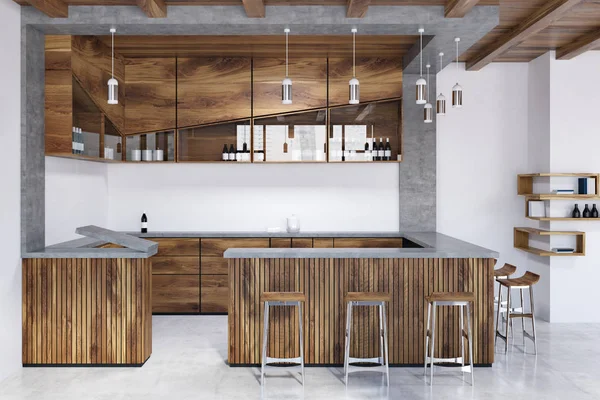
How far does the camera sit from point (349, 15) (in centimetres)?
439

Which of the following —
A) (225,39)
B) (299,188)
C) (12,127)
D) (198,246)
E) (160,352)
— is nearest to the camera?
(12,127)

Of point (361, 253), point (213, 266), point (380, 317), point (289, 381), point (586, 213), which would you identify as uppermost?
point (586, 213)

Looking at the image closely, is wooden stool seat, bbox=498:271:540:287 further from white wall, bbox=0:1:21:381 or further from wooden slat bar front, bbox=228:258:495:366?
white wall, bbox=0:1:21:381

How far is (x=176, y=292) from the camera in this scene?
6.30 m

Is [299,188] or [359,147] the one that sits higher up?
[359,147]

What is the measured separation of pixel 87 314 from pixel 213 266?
6.67ft

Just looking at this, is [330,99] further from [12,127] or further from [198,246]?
[12,127]

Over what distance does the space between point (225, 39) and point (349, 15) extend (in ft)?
5.60

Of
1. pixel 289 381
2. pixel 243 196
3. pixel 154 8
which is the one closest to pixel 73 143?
pixel 154 8

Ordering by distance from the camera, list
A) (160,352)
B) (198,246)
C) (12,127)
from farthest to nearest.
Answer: (198,246) → (160,352) → (12,127)

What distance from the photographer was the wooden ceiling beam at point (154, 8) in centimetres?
410

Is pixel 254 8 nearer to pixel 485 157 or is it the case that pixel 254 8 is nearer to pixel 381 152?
pixel 381 152

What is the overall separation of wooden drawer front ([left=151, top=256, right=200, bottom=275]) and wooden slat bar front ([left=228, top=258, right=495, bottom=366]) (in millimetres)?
2018

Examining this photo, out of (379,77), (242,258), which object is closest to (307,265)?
(242,258)
